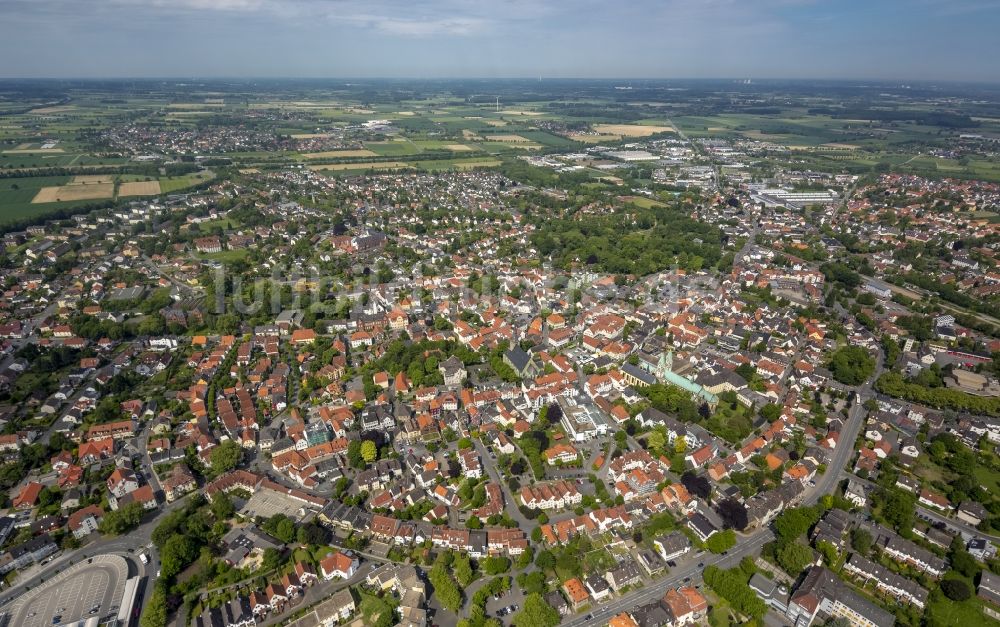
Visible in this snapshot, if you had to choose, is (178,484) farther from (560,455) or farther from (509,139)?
(509,139)

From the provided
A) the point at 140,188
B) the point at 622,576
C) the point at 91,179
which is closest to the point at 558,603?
the point at 622,576

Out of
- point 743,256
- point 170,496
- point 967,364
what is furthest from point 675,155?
point 170,496

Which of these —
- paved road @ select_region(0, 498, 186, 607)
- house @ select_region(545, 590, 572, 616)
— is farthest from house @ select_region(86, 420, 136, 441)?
house @ select_region(545, 590, 572, 616)

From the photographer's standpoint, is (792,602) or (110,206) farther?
(110,206)

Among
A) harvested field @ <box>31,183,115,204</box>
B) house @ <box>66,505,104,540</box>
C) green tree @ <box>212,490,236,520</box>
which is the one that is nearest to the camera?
house @ <box>66,505,104,540</box>

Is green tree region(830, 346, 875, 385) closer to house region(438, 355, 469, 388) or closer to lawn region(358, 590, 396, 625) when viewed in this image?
house region(438, 355, 469, 388)

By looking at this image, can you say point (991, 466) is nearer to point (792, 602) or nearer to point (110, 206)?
point (792, 602)
